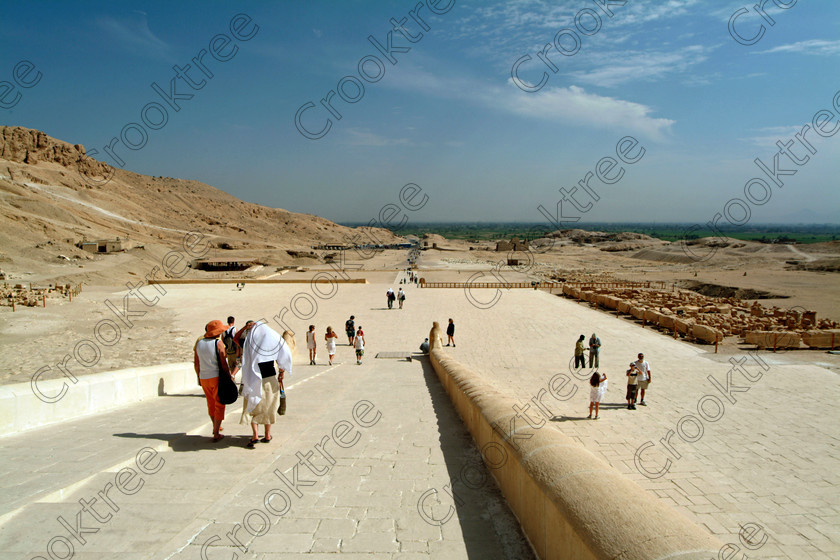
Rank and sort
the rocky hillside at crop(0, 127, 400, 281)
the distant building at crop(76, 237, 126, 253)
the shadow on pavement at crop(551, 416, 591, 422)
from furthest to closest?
1. the distant building at crop(76, 237, 126, 253)
2. the rocky hillside at crop(0, 127, 400, 281)
3. the shadow on pavement at crop(551, 416, 591, 422)

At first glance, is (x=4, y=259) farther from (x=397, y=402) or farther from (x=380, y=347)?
(x=397, y=402)

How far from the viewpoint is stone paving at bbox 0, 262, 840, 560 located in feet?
9.80

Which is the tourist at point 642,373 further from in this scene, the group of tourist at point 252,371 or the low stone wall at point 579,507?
the group of tourist at point 252,371

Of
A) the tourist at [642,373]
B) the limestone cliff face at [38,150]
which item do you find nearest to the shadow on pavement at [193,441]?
the tourist at [642,373]

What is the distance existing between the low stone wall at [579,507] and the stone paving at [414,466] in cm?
22

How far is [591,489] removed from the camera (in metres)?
2.52

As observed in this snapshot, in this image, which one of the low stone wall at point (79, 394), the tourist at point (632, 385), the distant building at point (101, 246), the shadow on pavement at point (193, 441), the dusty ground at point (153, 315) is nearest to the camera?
the shadow on pavement at point (193, 441)

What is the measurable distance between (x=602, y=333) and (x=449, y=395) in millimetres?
13574

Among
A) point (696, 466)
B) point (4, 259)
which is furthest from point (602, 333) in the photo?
point (4, 259)

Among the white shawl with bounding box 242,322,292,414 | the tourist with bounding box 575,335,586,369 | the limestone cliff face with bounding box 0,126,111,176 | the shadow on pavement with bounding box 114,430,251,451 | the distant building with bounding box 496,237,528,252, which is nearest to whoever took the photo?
the shadow on pavement with bounding box 114,430,251,451

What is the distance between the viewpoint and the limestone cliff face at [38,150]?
256 ft

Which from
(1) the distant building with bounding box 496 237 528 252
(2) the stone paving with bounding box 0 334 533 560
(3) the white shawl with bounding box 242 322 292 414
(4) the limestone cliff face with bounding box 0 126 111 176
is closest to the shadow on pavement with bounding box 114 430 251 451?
(2) the stone paving with bounding box 0 334 533 560

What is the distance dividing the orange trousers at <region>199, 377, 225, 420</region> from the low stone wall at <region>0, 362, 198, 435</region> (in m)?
2.00

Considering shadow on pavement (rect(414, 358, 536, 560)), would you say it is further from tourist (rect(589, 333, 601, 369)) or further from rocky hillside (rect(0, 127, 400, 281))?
rocky hillside (rect(0, 127, 400, 281))
